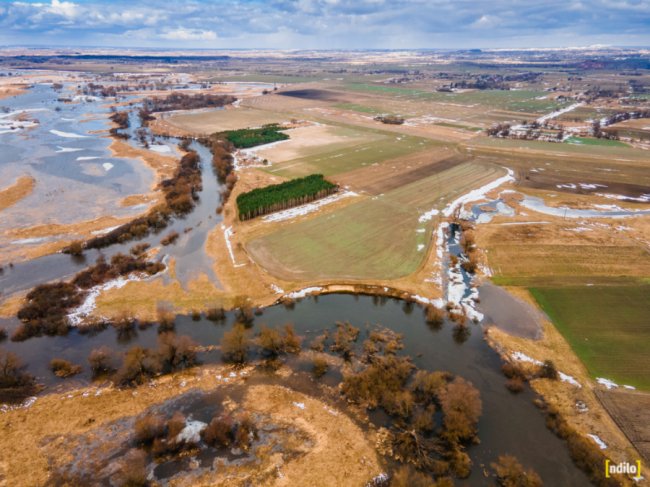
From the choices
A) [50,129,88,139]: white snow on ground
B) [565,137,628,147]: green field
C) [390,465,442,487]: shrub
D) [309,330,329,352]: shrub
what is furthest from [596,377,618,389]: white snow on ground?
[50,129,88,139]: white snow on ground

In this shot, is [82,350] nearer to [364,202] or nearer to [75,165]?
[364,202]

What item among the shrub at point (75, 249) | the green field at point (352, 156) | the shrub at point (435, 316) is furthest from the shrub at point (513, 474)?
the green field at point (352, 156)

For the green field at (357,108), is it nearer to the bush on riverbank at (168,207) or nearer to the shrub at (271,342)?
Result: the bush on riverbank at (168,207)

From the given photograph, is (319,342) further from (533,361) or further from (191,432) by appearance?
(533,361)

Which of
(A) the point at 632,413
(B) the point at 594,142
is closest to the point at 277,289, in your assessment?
(A) the point at 632,413

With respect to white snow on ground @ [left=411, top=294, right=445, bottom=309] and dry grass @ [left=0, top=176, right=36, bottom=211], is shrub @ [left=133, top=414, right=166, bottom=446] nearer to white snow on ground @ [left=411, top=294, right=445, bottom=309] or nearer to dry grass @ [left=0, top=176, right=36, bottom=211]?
white snow on ground @ [left=411, top=294, right=445, bottom=309]

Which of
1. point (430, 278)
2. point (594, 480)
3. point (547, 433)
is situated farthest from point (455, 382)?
point (430, 278)
